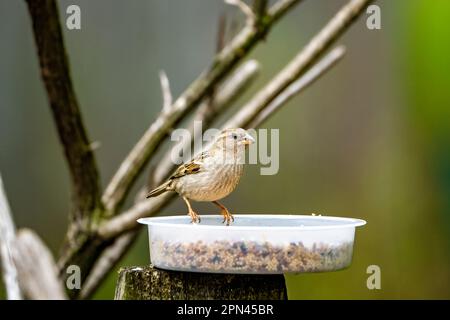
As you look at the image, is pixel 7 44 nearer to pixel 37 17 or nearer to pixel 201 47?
pixel 201 47

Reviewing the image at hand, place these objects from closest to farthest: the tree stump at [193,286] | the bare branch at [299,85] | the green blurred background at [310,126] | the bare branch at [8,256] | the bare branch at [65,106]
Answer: the tree stump at [193,286], the bare branch at [8,256], the bare branch at [65,106], the bare branch at [299,85], the green blurred background at [310,126]

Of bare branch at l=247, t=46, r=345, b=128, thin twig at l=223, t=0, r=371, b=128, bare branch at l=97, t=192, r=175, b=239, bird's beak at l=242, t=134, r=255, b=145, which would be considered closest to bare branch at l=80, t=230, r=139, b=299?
bare branch at l=97, t=192, r=175, b=239

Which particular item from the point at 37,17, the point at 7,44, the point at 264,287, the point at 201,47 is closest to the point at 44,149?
the point at 7,44

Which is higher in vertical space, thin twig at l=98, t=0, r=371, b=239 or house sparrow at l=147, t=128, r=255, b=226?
thin twig at l=98, t=0, r=371, b=239

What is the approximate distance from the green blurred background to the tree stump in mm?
2530

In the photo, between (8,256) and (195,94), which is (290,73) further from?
(8,256)

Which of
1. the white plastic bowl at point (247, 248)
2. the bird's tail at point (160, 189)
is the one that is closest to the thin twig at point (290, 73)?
the bird's tail at point (160, 189)

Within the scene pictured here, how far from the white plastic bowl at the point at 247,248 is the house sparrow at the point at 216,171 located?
18.6 inches

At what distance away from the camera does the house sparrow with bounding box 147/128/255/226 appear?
261cm

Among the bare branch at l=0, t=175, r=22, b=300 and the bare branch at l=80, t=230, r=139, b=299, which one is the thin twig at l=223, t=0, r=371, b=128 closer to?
the bare branch at l=80, t=230, r=139, b=299

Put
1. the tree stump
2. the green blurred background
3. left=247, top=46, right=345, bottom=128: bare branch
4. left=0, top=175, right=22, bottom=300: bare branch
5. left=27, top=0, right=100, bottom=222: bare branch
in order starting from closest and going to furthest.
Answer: the tree stump, left=0, top=175, right=22, bottom=300: bare branch, left=27, top=0, right=100, bottom=222: bare branch, left=247, top=46, right=345, bottom=128: bare branch, the green blurred background

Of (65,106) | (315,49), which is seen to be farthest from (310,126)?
(65,106)

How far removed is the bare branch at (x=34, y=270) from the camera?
225 cm

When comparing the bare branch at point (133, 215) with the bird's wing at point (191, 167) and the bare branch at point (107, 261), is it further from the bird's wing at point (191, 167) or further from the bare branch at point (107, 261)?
the bird's wing at point (191, 167)
